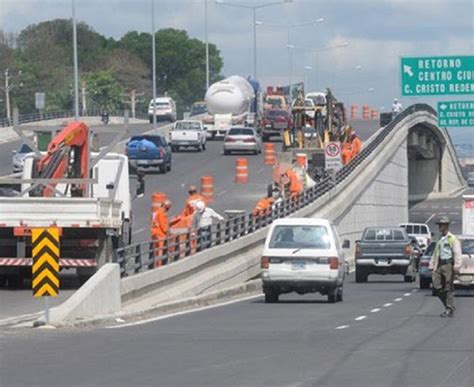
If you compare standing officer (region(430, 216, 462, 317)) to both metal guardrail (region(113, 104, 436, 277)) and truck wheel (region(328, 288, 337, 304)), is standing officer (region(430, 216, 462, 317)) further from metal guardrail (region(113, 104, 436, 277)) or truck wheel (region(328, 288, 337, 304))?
metal guardrail (region(113, 104, 436, 277))

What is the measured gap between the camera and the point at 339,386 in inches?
549

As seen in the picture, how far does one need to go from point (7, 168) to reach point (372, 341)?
176 ft

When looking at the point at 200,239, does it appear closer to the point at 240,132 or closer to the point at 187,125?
the point at 240,132

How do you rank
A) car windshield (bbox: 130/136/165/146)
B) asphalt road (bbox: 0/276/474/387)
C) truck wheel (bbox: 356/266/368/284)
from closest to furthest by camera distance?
1. asphalt road (bbox: 0/276/474/387)
2. truck wheel (bbox: 356/266/368/284)
3. car windshield (bbox: 130/136/165/146)

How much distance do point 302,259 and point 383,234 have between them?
17.3 m

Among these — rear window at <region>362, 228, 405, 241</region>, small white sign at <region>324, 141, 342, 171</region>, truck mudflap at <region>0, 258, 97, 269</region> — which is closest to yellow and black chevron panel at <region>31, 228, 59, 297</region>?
truck mudflap at <region>0, 258, 97, 269</region>

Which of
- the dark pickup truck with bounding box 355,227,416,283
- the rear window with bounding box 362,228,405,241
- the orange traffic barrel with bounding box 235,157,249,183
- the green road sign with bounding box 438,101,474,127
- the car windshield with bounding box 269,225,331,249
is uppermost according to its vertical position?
the green road sign with bounding box 438,101,474,127

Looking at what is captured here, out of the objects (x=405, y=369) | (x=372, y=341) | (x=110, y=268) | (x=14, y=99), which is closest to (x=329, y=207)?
(x=110, y=268)

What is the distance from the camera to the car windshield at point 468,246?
113 feet

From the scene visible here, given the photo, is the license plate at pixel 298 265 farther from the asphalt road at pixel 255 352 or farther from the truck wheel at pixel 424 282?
the truck wheel at pixel 424 282

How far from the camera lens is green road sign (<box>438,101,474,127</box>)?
47.7 m

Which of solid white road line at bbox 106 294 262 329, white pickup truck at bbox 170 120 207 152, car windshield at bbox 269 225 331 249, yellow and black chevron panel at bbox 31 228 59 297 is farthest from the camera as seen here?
white pickup truck at bbox 170 120 207 152

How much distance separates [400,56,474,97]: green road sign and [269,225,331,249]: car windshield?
18.9 meters

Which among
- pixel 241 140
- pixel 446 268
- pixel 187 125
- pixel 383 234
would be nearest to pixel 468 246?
pixel 446 268
